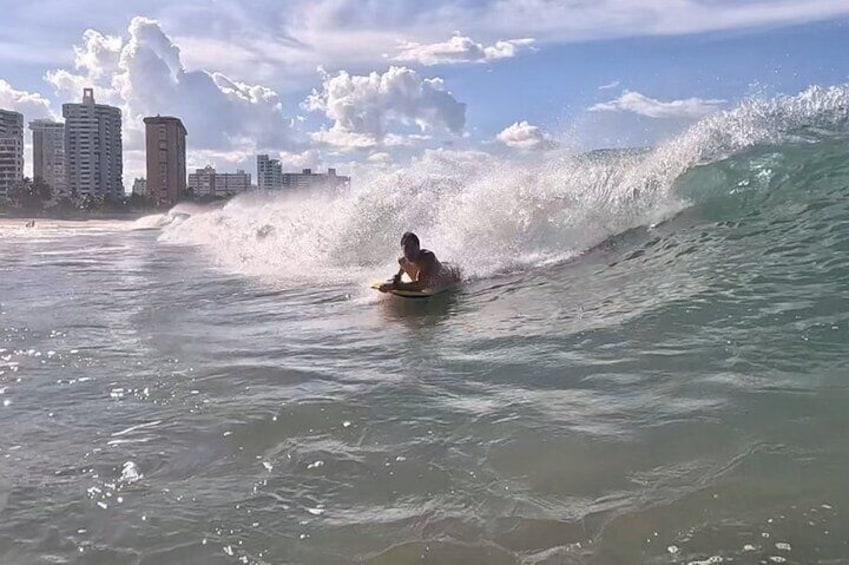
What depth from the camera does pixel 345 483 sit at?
161 inches

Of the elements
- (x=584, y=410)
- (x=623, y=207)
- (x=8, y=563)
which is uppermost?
(x=623, y=207)

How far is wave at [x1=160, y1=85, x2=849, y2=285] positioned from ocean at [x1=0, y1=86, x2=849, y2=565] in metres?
0.92

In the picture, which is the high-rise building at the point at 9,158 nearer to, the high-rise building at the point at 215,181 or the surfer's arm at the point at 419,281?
the high-rise building at the point at 215,181

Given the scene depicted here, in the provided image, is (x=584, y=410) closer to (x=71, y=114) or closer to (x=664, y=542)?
(x=664, y=542)

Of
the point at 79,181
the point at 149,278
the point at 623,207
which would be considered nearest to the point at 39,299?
the point at 149,278

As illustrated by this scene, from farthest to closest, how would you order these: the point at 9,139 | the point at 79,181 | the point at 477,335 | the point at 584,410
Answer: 1. the point at 79,181
2. the point at 9,139
3. the point at 477,335
4. the point at 584,410

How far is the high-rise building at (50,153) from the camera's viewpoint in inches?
5719

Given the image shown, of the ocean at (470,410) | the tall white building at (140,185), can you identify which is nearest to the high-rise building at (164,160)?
the tall white building at (140,185)

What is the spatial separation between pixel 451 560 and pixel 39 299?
1046 cm

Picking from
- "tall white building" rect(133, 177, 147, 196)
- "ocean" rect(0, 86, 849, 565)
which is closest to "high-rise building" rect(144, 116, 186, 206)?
"tall white building" rect(133, 177, 147, 196)

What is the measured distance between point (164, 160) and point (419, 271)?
137 m

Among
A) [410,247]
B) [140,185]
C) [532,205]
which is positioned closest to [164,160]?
[140,185]

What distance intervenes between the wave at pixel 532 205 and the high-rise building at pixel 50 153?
5599 inches

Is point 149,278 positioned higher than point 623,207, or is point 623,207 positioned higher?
point 623,207
